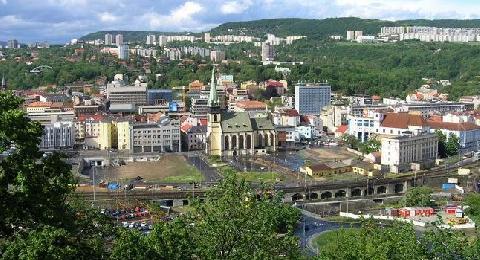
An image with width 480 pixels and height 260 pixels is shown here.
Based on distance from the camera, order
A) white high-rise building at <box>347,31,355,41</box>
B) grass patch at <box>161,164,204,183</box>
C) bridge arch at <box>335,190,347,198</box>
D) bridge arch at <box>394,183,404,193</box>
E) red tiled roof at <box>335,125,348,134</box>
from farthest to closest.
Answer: white high-rise building at <box>347,31,355,41</box> < red tiled roof at <box>335,125,348,134</box> < grass patch at <box>161,164,204,183</box> < bridge arch at <box>394,183,404,193</box> < bridge arch at <box>335,190,347,198</box>

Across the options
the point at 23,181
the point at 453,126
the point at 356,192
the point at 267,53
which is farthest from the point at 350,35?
the point at 23,181

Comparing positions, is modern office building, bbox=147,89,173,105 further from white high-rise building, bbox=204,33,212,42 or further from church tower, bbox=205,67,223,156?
white high-rise building, bbox=204,33,212,42

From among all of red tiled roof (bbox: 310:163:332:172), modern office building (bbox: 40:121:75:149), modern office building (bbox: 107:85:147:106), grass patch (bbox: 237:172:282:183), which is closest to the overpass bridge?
grass patch (bbox: 237:172:282:183)

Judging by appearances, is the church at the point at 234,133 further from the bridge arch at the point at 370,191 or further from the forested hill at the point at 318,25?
the forested hill at the point at 318,25

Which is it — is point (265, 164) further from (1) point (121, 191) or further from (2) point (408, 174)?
(1) point (121, 191)

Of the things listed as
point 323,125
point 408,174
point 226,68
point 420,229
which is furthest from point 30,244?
point 226,68

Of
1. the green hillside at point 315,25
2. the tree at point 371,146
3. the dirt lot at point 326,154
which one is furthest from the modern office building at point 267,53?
the tree at point 371,146
